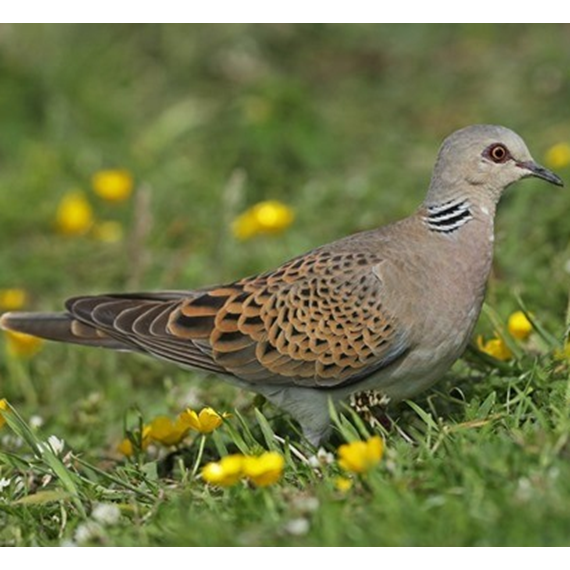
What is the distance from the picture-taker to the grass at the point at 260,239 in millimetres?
3873

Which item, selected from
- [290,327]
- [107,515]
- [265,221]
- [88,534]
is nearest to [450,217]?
[290,327]

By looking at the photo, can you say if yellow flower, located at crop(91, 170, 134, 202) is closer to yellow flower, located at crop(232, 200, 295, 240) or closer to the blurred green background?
the blurred green background

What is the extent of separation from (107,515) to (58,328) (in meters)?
1.68

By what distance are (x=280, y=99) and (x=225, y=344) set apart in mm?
3848

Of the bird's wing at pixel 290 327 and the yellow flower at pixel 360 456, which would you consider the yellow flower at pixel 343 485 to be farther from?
the bird's wing at pixel 290 327

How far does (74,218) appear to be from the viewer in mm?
7902

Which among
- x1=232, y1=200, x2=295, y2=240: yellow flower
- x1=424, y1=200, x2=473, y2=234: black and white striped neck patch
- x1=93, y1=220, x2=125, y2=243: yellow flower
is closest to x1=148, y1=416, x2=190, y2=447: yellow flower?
x1=424, y1=200, x2=473, y2=234: black and white striped neck patch

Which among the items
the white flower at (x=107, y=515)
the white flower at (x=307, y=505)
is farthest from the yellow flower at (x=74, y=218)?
the white flower at (x=307, y=505)

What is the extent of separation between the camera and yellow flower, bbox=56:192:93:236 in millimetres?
7914

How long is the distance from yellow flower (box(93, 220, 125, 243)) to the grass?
0.09m

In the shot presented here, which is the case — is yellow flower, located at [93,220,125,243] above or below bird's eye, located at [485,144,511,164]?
below

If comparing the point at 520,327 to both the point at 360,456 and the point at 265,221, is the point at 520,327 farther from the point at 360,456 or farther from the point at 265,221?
the point at 265,221
